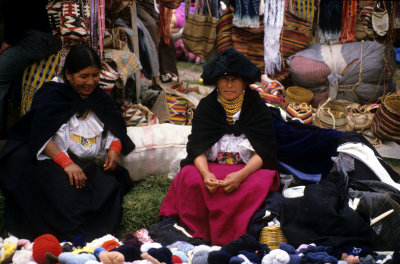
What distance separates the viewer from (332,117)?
5.64 m

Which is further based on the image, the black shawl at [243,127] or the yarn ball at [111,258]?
the black shawl at [243,127]

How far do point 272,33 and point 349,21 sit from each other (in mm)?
1124

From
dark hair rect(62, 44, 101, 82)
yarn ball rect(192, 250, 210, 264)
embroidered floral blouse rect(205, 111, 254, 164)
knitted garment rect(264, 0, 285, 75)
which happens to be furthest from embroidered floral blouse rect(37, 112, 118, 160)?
knitted garment rect(264, 0, 285, 75)

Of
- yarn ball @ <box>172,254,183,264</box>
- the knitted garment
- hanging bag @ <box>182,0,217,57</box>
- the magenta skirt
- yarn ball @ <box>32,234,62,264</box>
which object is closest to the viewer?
Answer: yarn ball @ <box>32,234,62,264</box>

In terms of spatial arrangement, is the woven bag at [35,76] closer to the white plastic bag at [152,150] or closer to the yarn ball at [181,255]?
the white plastic bag at [152,150]

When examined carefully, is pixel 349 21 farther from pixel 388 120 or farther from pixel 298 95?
pixel 388 120

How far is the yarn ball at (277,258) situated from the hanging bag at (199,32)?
4.36 m

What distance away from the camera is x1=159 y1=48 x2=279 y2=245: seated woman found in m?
3.46

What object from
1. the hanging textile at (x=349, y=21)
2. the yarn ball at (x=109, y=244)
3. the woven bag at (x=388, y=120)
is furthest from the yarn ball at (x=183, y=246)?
the hanging textile at (x=349, y=21)

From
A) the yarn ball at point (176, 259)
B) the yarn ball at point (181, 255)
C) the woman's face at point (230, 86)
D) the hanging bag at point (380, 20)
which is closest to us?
the yarn ball at point (176, 259)

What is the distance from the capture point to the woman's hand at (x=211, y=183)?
3.46 metres

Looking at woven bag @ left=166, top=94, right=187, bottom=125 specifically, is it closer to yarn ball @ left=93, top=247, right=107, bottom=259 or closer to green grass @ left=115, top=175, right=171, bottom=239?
green grass @ left=115, top=175, right=171, bottom=239

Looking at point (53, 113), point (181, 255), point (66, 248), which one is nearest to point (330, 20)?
point (53, 113)

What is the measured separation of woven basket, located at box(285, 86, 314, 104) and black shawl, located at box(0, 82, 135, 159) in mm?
2863
